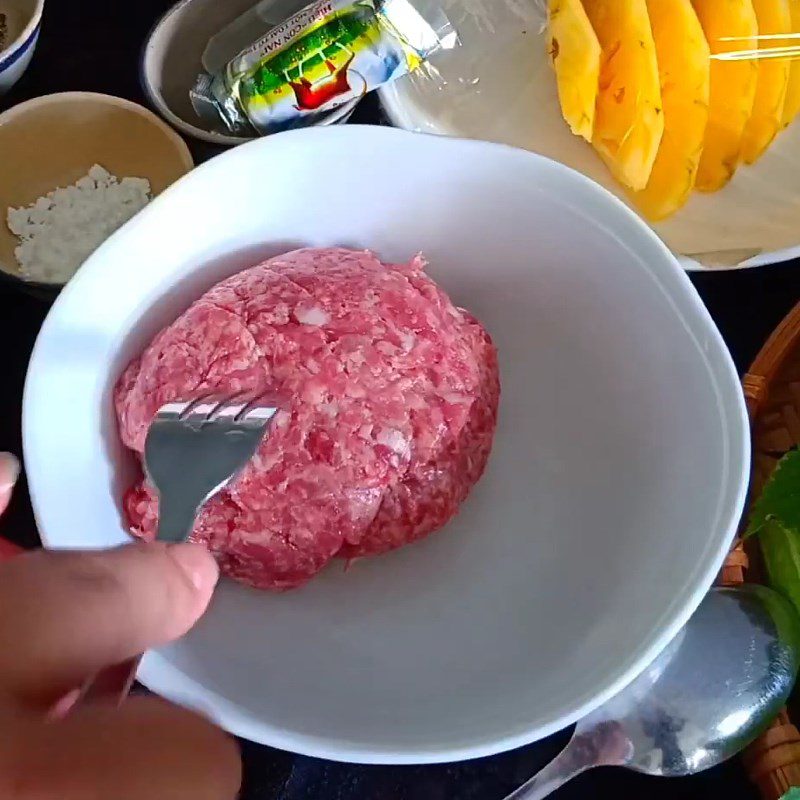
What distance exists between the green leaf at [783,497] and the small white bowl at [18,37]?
77cm

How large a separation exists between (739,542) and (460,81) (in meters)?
0.57

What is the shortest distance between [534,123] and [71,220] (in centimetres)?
48

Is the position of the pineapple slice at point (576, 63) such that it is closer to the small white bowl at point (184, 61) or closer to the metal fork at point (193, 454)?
the small white bowl at point (184, 61)

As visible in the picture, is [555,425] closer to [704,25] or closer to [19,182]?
[704,25]

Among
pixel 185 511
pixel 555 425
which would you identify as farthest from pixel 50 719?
pixel 555 425

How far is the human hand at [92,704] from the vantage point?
0.31 m

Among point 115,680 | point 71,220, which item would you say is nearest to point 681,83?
point 71,220

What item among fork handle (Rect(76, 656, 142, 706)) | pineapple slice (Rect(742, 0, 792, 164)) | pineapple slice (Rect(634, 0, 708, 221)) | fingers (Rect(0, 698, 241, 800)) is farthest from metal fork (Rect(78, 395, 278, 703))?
pineapple slice (Rect(742, 0, 792, 164))

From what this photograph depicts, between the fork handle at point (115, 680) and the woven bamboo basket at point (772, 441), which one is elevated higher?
the fork handle at point (115, 680)

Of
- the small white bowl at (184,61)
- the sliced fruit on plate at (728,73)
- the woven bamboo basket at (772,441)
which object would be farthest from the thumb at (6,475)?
the sliced fruit on plate at (728,73)

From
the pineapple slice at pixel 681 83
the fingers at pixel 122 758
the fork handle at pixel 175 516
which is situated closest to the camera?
the fingers at pixel 122 758

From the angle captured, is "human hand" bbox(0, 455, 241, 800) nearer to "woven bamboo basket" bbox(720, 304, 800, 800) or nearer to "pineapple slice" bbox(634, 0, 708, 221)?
→ "woven bamboo basket" bbox(720, 304, 800, 800)

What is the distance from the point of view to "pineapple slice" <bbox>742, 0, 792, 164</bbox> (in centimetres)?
87

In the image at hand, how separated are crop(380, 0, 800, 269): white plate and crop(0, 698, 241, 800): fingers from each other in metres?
0.68
